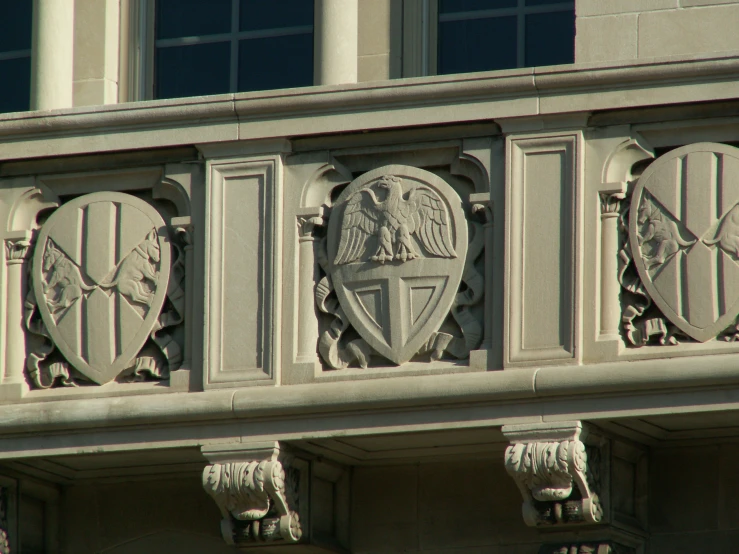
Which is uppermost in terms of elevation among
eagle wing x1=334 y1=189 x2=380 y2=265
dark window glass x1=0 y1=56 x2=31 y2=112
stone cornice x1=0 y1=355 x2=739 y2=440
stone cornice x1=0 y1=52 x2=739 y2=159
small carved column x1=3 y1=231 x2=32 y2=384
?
dark window glass x1=0 y1=56 x2=31 y2=112

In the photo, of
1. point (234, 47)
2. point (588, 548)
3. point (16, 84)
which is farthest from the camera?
point (16, 84)

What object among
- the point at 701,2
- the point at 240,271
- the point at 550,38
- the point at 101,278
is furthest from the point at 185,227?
the point at 701,2

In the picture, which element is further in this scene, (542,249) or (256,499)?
(256,499)

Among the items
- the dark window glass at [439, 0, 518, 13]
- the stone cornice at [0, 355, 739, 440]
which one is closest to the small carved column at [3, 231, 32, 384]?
the stone cornice at [0, 355, 739, 440]

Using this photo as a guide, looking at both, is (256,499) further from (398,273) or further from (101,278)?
(101,278)

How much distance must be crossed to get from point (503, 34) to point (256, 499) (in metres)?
3.09

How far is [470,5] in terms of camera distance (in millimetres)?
→ 13875

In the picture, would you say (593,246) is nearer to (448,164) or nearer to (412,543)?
(448,164)

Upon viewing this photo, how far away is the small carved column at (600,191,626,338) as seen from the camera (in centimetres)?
1233

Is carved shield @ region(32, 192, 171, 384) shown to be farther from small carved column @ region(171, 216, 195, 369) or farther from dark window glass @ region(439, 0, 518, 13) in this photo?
A: dark window glass @ region(439, 0, 518, 13)

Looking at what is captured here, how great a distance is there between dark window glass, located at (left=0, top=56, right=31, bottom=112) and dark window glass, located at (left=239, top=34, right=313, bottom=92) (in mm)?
1400

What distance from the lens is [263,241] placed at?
12992mm

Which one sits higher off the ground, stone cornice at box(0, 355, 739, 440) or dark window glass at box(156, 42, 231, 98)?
dark window glass at box(156, 42, 231, 98)

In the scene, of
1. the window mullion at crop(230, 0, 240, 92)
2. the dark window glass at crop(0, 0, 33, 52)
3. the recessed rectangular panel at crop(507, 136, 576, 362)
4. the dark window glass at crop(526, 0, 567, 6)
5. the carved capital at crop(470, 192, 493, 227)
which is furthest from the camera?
the dark window glass at crop(0, 0, 33, 52)
